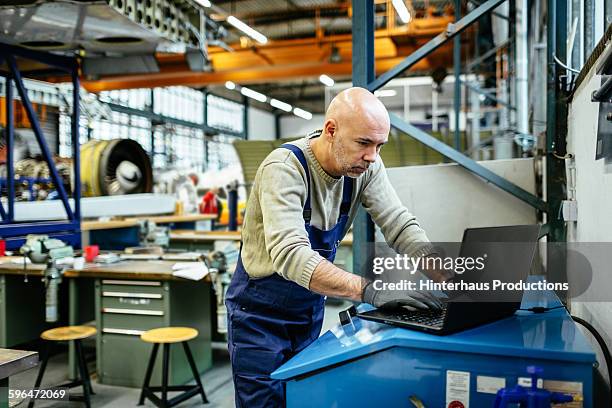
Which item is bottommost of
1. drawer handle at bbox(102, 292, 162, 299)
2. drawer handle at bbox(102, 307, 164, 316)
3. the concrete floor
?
the concrete floor

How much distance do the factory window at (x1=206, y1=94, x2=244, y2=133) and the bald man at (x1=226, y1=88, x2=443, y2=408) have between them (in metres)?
14.7

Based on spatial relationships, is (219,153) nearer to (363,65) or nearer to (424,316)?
(363,65)

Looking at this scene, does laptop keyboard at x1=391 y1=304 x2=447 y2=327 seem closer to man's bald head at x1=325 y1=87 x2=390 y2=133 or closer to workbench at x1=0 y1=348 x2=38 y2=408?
man's bald head at x1=325 y1=87 x2=390 y2=133

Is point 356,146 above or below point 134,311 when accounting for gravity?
above

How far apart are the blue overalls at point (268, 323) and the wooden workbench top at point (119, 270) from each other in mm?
1648

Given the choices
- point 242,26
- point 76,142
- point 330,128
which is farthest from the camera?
point 242,26

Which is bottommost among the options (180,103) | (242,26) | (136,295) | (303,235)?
(136,295)

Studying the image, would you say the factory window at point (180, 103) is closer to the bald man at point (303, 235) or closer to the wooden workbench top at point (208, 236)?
the wooden workbench top at point (208, 236)

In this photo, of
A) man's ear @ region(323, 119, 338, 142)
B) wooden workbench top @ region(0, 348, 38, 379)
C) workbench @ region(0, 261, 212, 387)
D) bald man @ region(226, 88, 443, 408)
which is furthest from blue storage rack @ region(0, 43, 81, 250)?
man's ear @ region(323, 119, 338, 142)

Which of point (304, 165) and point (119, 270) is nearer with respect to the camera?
point (304, 165)

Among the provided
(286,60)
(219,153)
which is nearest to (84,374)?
(286,60)

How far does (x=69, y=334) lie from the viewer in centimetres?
309

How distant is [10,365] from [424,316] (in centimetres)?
112

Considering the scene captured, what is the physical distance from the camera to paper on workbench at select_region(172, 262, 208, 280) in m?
3.14
